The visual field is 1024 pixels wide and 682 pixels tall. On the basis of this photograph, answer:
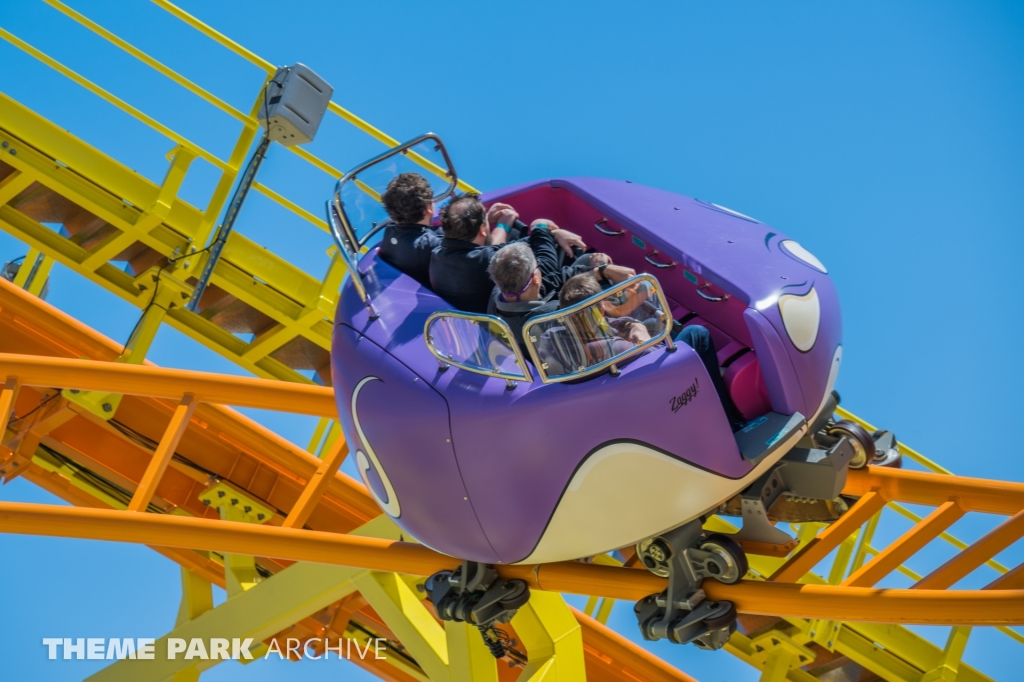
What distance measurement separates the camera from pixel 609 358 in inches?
133

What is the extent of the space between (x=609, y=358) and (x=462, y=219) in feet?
2.80

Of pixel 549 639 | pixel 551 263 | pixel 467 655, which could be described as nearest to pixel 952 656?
pixel 549 639

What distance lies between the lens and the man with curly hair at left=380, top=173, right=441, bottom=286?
4.21 meters

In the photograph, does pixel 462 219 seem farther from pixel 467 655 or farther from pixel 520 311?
pixel 467 655

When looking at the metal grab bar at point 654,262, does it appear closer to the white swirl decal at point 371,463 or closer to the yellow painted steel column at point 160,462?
the white swirl decal at point 371,463

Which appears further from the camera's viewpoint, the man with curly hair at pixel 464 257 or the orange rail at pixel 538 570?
the man with curly hair at pixel 464 257

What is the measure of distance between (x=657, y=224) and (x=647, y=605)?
1255mm

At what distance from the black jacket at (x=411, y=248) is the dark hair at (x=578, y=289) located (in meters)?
0.72

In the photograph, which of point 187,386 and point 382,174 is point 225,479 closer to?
point 187,386

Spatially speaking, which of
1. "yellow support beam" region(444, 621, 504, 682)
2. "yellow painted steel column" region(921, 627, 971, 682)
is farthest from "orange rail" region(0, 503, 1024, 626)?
"yellow painted steel column" region(921, 627, 971, 682)

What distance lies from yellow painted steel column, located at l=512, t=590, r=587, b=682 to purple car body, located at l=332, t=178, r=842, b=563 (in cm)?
122

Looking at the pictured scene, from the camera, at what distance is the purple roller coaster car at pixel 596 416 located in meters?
3.42

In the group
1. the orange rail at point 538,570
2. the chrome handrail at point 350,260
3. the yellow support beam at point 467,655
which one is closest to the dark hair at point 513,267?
the chrome handrail at point 350,260

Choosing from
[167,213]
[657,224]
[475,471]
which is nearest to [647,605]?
[475,471]
